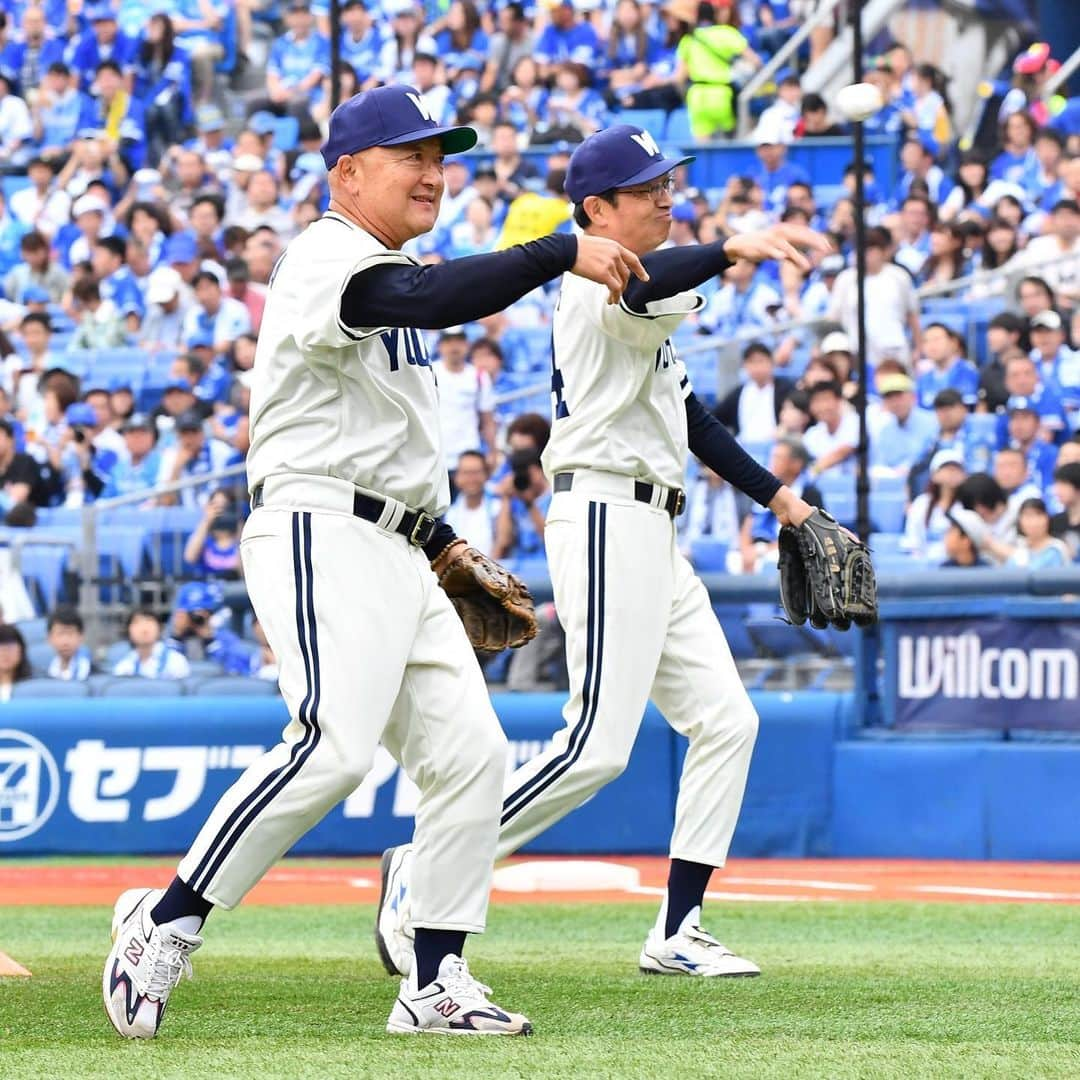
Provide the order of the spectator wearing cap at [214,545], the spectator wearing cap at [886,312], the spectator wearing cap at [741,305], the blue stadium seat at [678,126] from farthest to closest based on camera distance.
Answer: the blue stadium seat at [678,126], the spectator wearing cap at [741,305], the spectator wearing cap at [886,312], the spectator wearing cap at [214,545]

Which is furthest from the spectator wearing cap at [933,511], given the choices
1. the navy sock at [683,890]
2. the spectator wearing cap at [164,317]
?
the spectator wearing cap at [164,317]

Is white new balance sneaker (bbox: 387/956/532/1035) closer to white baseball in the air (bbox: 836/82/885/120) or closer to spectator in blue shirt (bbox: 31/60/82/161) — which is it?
white baseball in the air (bbox: 836/82/885/120)

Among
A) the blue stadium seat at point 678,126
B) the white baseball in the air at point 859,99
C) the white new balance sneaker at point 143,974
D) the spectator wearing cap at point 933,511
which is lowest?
the white new balance sneaker at point 143,974

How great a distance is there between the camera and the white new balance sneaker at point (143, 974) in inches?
175

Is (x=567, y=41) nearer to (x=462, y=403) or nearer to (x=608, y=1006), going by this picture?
(x=462, y=403)

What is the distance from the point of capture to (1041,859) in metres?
9.95

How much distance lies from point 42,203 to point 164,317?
284 cm

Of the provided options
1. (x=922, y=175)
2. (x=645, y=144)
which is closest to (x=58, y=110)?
(x=922, y=175)

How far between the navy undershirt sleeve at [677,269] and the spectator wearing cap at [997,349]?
8024mm

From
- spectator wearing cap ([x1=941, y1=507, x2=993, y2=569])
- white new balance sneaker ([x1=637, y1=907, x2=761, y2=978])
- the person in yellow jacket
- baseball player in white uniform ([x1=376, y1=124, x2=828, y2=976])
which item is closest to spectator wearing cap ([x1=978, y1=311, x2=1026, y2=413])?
spectator wearing cap ([x1=941, y1=507, x2=993, y2=569])

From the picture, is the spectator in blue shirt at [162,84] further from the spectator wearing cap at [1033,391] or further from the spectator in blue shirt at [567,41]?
the spectator wearing cap at [1033,391]

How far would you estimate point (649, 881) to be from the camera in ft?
30.9

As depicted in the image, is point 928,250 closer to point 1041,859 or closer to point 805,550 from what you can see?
point 1041,859

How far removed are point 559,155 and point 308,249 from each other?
480 inches
